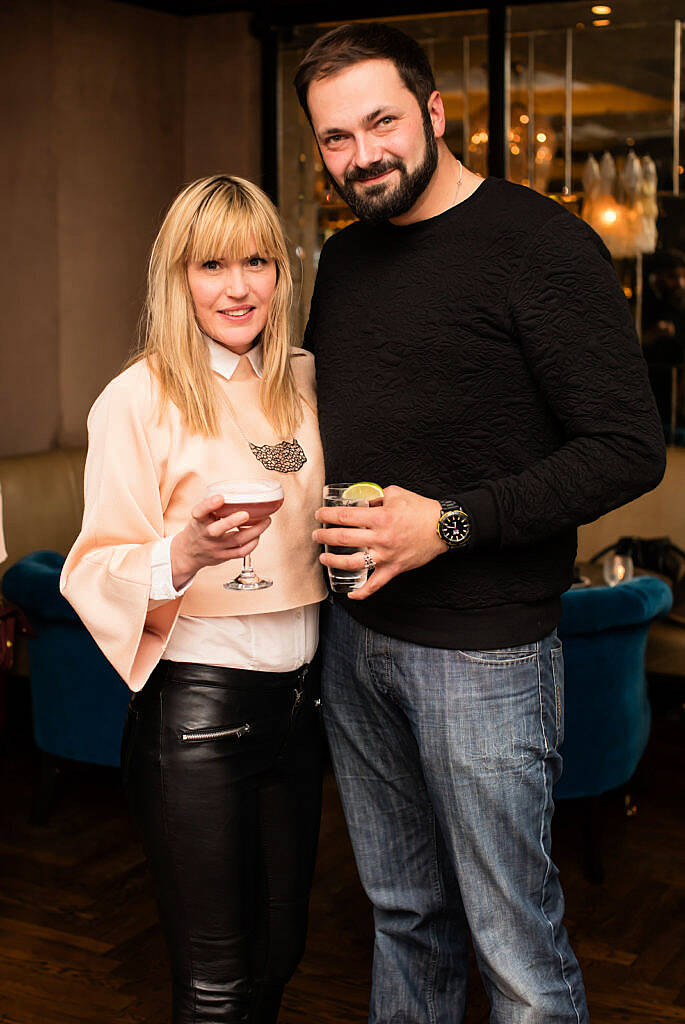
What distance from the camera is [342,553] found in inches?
67.1

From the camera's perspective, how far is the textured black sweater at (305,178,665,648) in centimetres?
165

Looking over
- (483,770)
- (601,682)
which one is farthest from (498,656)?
(601,682)

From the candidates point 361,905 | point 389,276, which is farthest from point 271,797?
point 361,905

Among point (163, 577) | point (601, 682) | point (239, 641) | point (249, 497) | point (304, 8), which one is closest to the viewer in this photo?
point (249, 497)

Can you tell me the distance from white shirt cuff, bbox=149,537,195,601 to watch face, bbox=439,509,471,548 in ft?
1.26

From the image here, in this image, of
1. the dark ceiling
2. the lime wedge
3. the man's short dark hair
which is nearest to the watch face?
the lime wedge

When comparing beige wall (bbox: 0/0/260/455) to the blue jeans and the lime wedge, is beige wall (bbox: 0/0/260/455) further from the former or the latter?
the lime wedge

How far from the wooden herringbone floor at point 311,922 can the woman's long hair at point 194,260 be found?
4.94 feet

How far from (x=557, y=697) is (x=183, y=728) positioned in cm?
59

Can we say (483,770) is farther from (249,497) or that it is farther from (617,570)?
(617,570)

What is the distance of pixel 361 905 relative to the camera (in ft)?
10.1

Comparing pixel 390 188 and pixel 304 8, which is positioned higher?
pixel 304 8

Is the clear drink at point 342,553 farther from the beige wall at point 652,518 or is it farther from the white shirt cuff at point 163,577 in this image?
the beige wall at point 652,518

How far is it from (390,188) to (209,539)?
0.61 metres
